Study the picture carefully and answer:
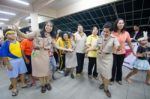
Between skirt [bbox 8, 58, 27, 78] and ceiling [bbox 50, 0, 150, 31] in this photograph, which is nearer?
skirt [bbox 8, 58, 27, 78]

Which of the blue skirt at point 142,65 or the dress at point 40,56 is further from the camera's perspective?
the blue skirt at point 142,65

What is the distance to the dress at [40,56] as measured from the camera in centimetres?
212

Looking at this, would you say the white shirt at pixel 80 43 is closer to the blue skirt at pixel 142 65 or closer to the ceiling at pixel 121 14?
the blue skirt at pixel 142 65

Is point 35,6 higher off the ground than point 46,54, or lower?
higher

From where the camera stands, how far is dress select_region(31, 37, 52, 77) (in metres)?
2.12

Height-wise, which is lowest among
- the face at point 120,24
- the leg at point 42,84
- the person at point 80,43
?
the leg at point 42,84

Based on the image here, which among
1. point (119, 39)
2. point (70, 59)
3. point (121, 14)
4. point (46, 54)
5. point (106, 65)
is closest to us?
point (106, 65)

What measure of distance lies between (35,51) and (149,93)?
6.91 ft

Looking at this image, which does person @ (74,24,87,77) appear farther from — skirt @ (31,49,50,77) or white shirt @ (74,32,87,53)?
skirt @ (31,49,50,77)

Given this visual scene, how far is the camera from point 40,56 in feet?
7.01

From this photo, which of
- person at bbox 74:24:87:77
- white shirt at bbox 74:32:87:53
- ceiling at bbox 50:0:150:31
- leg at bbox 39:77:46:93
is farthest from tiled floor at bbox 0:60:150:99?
ceiling at bbox 50:0:150:31

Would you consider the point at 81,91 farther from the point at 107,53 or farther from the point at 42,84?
the point at 107,53

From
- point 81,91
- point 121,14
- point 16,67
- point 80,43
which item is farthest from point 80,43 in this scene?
point 121,14

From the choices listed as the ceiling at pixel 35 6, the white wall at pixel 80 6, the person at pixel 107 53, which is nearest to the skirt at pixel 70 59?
the person at pixel 107 53
